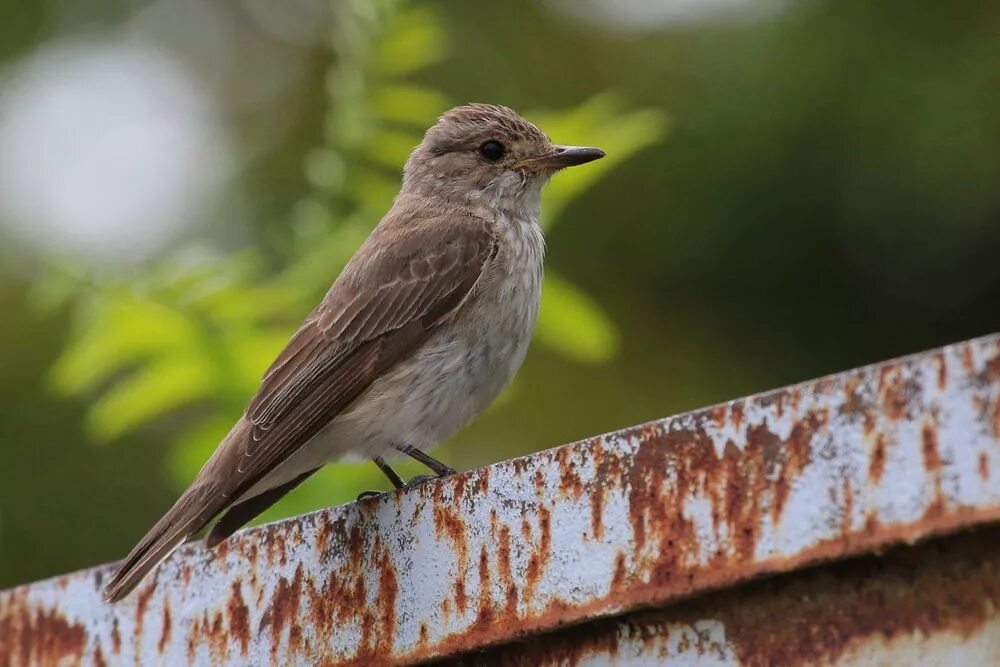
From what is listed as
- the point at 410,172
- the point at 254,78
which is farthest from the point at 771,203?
the point at 254,78

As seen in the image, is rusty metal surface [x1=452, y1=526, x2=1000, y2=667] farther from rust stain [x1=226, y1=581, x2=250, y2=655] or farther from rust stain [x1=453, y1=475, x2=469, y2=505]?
rust stain [x1=226, y1=581, x2=250, y2=655]

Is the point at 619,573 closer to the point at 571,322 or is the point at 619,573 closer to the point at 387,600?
the point at 387,600

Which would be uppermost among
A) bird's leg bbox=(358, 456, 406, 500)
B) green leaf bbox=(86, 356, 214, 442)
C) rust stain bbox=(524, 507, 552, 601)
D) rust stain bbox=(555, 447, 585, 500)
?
green leaf bbox=(86, 356, 214, 442)

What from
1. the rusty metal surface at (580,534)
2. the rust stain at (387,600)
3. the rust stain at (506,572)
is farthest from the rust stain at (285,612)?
the rust stain at (506,572)

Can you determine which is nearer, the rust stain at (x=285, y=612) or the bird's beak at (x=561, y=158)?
the rust stain at (x=285, y=612)

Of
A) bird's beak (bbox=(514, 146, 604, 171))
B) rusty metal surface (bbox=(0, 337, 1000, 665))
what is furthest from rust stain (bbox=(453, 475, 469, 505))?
bird's beak (bbox=(514, 146, 604, 171))

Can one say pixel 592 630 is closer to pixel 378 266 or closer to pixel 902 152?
pixel 378 266

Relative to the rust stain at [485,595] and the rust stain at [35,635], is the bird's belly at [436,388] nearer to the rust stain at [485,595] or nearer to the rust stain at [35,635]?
the rust stain at [35,635]

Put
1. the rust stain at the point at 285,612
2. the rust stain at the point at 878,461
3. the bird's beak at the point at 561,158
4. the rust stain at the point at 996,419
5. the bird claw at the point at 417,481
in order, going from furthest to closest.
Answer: the bird's beak at the point at 561,158 < the bird claw at the point at 417,481 < the rust stain at the point at 285,612 < the rust stain at the point at 878,461 < the rust stain at the point at 996,419
